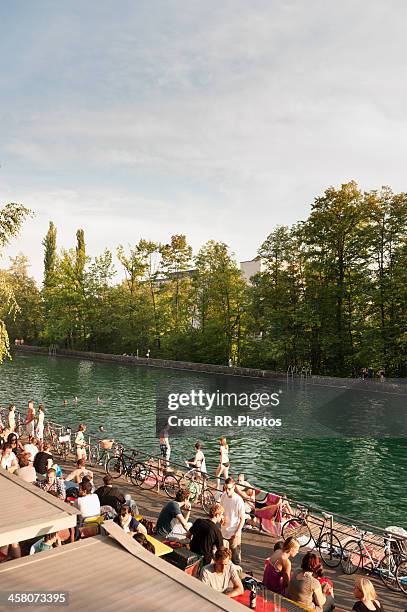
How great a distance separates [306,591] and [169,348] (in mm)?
59638

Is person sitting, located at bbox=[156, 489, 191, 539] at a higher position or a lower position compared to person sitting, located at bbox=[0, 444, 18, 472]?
lower

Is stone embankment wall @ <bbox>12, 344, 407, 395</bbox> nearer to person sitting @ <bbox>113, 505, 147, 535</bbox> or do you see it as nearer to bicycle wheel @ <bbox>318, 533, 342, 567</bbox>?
bicycle wheel @ <bbox>318, 533, 342, 567</bbox>

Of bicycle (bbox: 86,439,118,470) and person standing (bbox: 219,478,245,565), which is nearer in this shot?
person standing (bbox: 219,478,245,565)

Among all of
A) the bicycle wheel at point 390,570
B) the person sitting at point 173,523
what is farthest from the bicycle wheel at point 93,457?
the bicycle wheel at point 390,570

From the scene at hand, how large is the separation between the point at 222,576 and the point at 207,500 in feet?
20.6

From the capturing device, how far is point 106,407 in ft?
108

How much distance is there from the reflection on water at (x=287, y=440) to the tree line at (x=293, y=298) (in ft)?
23.6

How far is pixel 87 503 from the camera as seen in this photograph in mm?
9000

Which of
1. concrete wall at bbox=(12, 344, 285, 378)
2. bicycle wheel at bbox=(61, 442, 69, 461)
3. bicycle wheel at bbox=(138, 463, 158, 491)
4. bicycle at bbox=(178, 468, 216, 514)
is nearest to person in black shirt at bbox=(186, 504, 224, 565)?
bicycle at bbox=(178, 468, 216, 514)

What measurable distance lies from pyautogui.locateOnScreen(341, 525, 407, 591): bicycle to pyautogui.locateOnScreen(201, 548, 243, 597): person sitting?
387cm

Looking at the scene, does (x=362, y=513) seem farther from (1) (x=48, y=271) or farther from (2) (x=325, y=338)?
(1) (x=48, y=271)

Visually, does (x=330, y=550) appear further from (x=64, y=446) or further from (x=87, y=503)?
(x=64, y=446)

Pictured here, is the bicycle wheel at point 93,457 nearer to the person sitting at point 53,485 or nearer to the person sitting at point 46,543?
the person sitting at point 53,485

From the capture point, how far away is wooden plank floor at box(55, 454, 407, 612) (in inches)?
329
